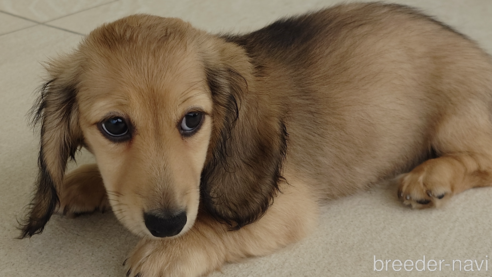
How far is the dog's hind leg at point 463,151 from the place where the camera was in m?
1.91

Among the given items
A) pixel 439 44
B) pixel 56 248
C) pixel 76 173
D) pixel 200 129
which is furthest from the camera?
pixel 439 44

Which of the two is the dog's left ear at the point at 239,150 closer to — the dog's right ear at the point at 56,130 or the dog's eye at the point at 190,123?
the dog's eye at the point at 190,123

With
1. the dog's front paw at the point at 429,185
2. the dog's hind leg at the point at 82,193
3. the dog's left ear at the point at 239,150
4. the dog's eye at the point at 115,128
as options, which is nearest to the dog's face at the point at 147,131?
the dog's eye at the point at 115,128

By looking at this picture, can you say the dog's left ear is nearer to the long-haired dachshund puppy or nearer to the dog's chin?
the long-haired dachshund puppy

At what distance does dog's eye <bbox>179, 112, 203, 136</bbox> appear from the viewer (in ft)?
4.62

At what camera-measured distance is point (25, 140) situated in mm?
2295

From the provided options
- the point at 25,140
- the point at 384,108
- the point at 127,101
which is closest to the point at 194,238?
the point at 127,101

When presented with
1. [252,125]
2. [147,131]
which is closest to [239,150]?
[252,125]

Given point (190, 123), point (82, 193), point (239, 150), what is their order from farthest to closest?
point (82, 193) < point (239, 150) < point (190, 123)

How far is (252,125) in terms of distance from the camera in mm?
1591

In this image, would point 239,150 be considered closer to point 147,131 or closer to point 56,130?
point 147,131

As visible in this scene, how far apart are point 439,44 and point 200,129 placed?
41.6 inches

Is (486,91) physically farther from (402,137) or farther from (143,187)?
(143,187)

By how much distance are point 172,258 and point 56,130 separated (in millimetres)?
500
